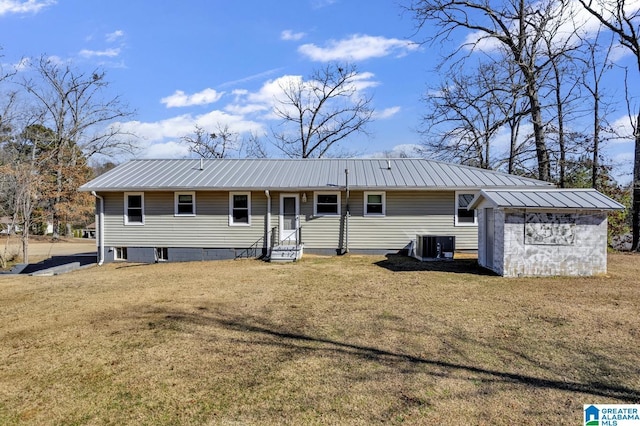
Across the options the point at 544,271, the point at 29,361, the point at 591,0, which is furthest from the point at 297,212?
the point at 591,0

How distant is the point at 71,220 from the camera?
96.1 feet

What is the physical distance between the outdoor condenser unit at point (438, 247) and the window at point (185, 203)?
8276 millimetres

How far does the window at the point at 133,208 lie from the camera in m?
14.1

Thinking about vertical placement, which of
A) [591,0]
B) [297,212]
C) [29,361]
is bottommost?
[29,361]

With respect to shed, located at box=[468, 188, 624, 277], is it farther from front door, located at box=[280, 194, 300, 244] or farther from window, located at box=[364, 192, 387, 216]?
front door, located at box=[280, 194, 300, 244]

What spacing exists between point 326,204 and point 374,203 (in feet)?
5.69

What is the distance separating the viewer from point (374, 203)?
535 inches

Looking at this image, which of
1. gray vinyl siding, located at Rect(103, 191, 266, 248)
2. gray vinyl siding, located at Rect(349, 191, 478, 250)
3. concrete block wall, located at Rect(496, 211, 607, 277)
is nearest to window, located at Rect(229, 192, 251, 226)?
gray vinyl siding, located at Rect(103, 191, 266, 248)

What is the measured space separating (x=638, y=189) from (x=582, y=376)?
16300 mm

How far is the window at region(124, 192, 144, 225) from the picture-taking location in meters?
14.1

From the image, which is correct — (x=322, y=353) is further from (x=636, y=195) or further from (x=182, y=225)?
(x=636, y=195)

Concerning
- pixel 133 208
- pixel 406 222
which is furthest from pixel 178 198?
pixel 406 222

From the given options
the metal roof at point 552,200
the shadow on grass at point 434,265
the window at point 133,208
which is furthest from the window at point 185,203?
the metal roof at point 552,200

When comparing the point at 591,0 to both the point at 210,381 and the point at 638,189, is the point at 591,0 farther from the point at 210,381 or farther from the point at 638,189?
the point at 210,381
